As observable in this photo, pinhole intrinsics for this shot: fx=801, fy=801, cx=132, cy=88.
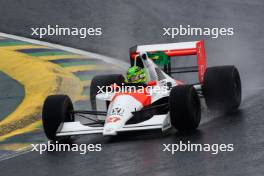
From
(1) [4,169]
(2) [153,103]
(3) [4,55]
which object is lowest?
(1) [4,169]

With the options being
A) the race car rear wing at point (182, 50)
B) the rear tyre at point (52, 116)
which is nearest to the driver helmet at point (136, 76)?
the rear tyre at point (52, 116)

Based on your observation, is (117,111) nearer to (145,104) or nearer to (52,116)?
(145,104)

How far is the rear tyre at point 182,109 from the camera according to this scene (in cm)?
1180

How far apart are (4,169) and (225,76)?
4267mm

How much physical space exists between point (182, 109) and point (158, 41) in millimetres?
8467

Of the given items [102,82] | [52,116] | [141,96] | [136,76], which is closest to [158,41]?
[102,82]

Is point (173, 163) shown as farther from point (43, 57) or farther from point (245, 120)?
point (43, 57)

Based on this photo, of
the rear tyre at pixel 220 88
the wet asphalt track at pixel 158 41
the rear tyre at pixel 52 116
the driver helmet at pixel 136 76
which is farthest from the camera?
the rear tyre at pixel 220 88

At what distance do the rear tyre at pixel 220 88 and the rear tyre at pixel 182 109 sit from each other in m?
1.30

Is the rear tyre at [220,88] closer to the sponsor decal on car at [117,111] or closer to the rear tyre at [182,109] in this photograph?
the rear tyre at [182,109]

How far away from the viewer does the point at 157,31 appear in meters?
20.6

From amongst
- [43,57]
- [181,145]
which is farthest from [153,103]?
[43,57]

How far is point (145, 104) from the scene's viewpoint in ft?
41.1

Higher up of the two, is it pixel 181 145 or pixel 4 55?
pixel 4 55
